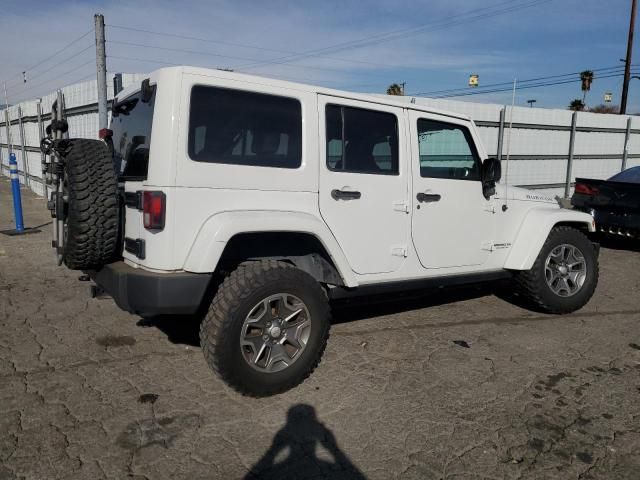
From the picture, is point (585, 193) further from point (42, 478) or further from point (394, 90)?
point (394, 90)

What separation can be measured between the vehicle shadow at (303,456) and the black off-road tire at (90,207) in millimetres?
1600

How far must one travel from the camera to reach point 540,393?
3312mm

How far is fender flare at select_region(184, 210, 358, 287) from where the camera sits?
2.88 m

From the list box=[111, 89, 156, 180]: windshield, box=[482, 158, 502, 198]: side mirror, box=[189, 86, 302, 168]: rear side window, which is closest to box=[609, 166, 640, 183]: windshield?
box=[482, 158, 502, 198]: side mirror

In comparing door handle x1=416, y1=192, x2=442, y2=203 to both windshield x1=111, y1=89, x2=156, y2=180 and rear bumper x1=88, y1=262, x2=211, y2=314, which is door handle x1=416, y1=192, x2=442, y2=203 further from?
windshield x1=111, y1=89, x2=156, y2=180

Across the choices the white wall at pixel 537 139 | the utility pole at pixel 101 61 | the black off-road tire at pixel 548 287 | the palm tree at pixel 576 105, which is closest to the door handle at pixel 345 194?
the black off-road tire at pixel 548 287

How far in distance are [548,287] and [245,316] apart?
125 inches

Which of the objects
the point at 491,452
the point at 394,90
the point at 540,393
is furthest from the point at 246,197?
the point at 394,90

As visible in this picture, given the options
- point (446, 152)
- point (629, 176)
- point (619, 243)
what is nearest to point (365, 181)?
point (446, 152)

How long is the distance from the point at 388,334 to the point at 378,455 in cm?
181

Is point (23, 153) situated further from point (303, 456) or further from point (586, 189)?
point (303, 456)

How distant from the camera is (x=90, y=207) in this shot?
302cm

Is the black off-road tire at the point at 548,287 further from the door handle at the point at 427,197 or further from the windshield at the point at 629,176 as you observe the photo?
the windshield at the point at 629,176

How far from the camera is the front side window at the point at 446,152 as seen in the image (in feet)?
13.1
